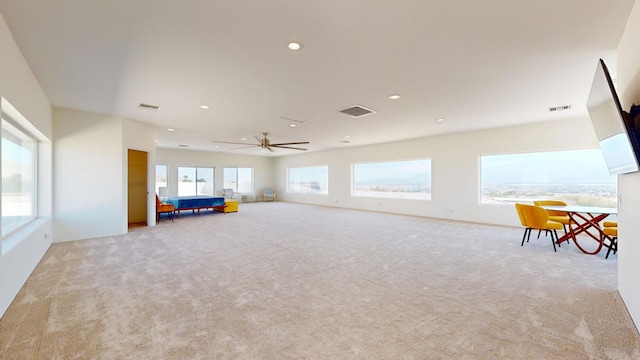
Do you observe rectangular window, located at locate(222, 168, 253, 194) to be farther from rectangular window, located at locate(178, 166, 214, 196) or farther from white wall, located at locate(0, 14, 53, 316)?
white wall, located at locate(0, 14, 53, 316)

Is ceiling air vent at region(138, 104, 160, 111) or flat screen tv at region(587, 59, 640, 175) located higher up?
ceiling air vent at region(138, 104, 160, 111)

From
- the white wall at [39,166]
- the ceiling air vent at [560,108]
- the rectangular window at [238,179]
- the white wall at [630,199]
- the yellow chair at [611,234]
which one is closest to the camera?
the white wall at [630,199]

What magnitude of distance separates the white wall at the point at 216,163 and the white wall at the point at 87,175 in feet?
18.4

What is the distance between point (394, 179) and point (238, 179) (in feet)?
26.0

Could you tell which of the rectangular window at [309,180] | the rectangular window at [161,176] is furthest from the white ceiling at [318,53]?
the rectangular window at [309,180]

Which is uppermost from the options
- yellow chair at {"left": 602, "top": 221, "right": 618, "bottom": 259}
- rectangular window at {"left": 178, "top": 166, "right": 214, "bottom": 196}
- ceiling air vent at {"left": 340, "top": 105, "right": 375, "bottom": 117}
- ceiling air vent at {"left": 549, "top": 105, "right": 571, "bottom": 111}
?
ceiling air vent at {"left": 340, "top": 105, "right": 375, "bottom": 117}

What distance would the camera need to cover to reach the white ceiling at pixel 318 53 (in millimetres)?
2107

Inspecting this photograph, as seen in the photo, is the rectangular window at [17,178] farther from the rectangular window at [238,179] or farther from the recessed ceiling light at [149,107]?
the rectangular window at [238,179]

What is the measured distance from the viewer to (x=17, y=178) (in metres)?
3.44

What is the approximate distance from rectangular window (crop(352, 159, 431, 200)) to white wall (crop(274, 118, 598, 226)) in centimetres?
27

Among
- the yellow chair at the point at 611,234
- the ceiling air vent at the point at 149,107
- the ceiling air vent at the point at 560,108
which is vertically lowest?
the yellow chair at the point at 611,234

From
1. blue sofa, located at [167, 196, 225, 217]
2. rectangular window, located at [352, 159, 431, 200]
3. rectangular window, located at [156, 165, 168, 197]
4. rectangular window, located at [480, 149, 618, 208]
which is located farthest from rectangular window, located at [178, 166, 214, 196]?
rectangular window, located at [480, 149, 618, 208]

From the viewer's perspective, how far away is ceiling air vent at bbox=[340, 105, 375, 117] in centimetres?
484

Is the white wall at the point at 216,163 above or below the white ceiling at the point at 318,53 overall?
below
